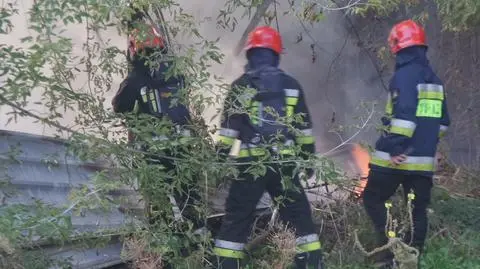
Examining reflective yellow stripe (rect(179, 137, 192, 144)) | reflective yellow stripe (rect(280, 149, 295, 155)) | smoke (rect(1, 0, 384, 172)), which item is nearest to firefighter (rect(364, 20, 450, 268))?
reflective yellow stripe (rect(280, 149, 295, 155))

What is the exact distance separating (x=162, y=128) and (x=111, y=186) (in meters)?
0.51

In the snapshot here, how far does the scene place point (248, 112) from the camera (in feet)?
16.0

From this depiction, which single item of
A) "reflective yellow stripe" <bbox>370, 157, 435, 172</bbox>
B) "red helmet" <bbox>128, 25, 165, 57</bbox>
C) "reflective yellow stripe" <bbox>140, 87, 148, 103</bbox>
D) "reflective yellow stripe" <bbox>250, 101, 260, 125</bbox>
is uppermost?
"red helmet" <bbox>128, 25, 165, 57</bbox>

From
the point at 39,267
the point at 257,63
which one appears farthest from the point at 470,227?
the point at 39,267

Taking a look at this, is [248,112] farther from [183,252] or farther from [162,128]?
[183,252]

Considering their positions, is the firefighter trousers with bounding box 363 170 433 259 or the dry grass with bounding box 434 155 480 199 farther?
the dry grass with bounding box 434 155 480 199

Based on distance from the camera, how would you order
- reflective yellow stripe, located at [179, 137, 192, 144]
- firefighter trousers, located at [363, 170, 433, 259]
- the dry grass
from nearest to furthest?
reflective yellow stripe, located at [179, 137, 192, 144]
firefighter trousers, located at [363, 170, 433, 259]
the dry grass

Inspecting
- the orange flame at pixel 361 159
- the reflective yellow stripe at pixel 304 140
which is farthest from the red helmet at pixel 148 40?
the orange flame at pixel 361 159

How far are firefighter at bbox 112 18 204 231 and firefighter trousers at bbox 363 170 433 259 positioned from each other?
1210mm

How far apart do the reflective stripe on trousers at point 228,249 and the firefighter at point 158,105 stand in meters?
0.24

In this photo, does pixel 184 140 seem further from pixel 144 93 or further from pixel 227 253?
pixel 144 93

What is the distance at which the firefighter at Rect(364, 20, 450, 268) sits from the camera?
5660mm

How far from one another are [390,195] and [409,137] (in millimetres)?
507

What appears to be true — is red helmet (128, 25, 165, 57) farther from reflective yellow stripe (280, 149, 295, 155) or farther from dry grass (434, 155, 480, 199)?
dry grass (434, 155, 480, 199)
